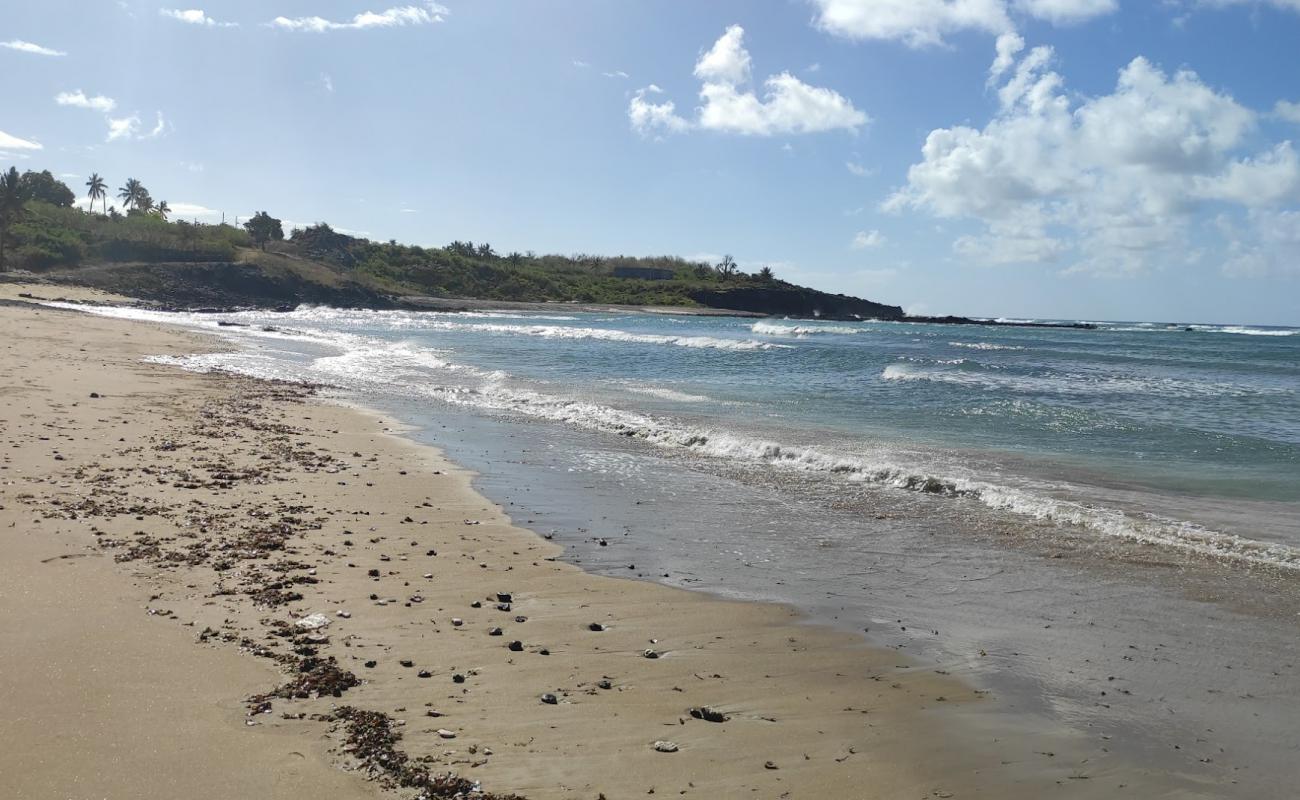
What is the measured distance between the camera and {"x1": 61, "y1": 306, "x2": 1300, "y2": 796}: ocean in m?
4.87

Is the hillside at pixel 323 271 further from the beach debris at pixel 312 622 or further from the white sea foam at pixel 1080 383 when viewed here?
the beach debris at pixel 312 622

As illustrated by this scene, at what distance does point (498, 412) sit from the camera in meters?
16.6

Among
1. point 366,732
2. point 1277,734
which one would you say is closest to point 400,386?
point 366,732

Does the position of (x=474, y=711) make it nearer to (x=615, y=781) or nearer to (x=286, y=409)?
(x=615, y=781)

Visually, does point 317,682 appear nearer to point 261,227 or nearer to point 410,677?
point 410,677

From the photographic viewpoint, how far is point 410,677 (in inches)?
173

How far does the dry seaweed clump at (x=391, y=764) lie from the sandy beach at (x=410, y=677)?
0.01 m

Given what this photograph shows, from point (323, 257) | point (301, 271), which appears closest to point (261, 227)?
point (323, 257)

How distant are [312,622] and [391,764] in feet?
6.06

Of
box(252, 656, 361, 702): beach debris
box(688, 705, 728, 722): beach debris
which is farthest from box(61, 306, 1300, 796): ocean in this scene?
box(252, 656, 361, 702): beach debris

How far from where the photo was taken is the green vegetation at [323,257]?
202 ft

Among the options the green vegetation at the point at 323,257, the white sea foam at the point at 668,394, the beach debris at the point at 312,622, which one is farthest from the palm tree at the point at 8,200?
the beach debris at the point at 312,622

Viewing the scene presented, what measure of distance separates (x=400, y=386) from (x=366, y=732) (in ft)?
58.3

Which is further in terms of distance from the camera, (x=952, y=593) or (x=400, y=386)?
(x=400, y=386)
